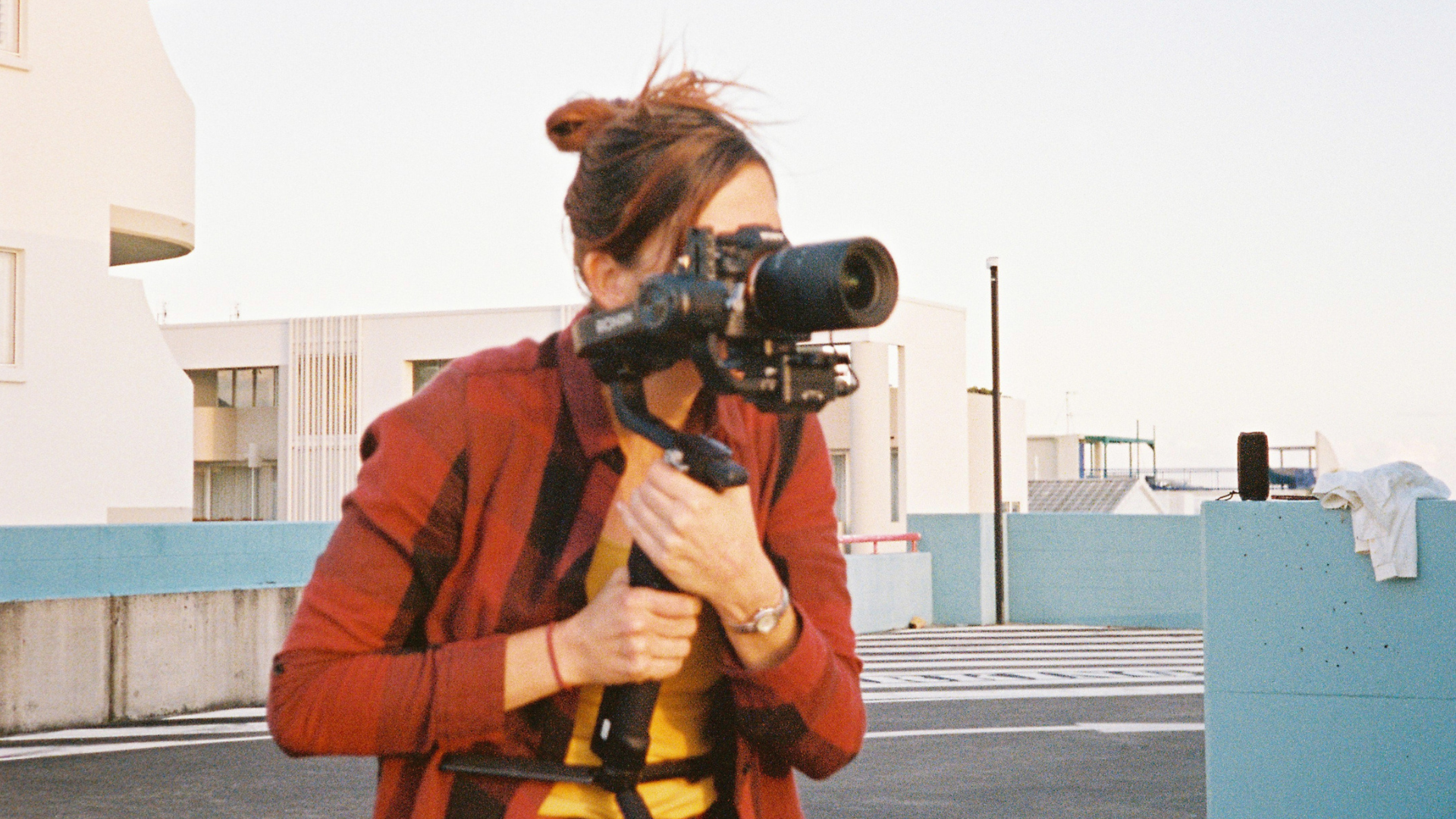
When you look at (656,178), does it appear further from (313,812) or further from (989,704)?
(989,704)

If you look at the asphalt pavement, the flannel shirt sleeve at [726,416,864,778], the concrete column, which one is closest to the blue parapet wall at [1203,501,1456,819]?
the asphalt pavement

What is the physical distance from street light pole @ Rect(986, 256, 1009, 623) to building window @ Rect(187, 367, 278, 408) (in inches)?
1311

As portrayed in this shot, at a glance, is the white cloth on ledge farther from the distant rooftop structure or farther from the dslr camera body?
the distant rooftop structure

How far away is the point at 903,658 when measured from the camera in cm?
1461

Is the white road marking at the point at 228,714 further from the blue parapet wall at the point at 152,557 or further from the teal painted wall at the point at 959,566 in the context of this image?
the teal painted wall at the point at 959,566

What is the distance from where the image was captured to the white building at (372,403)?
42.5m

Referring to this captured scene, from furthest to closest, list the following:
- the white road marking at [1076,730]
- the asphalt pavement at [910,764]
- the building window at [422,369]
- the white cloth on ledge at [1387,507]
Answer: the building window at [422,369]
the white road marking at [1076,730]
the asphalt pavement at [910,764]
the white cloth on ledge at [1387,507]

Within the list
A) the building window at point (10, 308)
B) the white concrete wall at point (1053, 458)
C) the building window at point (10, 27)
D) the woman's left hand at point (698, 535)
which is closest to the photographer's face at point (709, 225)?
the woman's left hand at point (698, 535)

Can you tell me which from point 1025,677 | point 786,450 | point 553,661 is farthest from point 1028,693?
point 553,661

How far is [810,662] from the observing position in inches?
60.3

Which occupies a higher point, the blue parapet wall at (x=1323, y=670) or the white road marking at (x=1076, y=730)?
the blue parapet wall at (x=1323, y=670)

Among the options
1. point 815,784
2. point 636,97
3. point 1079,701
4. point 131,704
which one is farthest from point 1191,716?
point 636,97

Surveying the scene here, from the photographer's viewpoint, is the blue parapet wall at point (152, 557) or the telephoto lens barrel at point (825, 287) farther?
the blue parapet wall at point (152, 557)

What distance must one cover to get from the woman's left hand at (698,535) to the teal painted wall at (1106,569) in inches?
673
